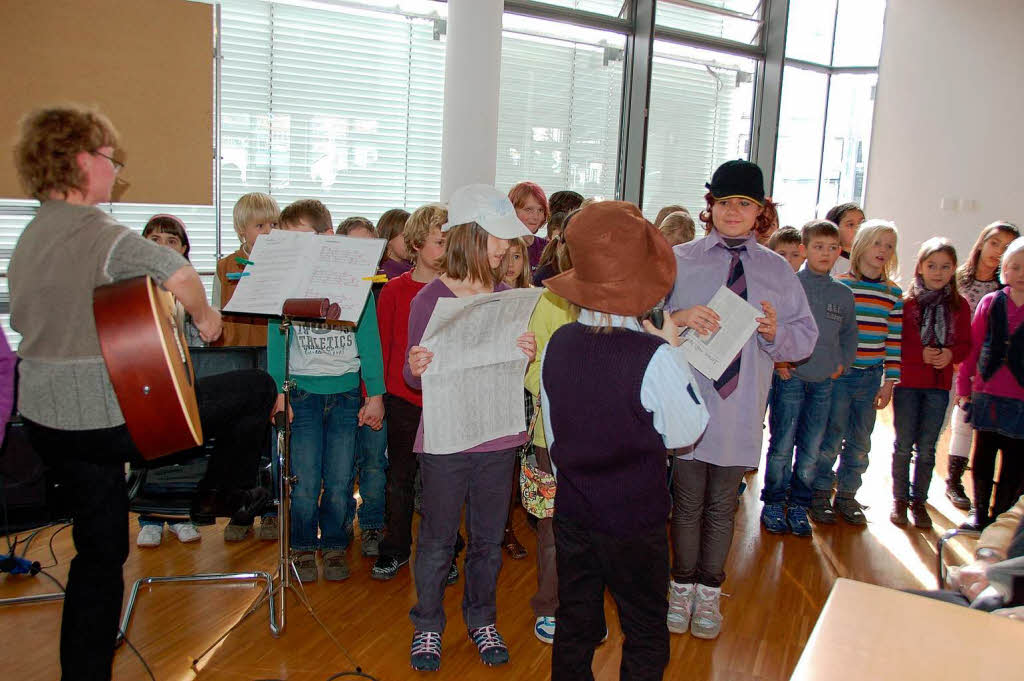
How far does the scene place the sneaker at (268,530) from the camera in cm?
350

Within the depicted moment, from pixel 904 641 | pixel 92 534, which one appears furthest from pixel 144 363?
pixel 904 641

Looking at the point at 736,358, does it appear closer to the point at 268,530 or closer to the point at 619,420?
the point at 619,420

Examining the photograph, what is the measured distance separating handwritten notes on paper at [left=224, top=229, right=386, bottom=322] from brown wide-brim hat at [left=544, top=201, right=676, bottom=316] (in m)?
0.81

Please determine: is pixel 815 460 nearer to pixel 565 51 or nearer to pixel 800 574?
pixel 800 574

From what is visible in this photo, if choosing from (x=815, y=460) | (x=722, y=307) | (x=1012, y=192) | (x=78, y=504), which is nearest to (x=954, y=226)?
(x=1012, y=192)

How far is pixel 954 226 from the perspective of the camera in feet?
25.6

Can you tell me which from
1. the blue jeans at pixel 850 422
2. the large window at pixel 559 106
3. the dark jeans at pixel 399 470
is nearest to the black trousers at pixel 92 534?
the dark jeans at pixel 399 470

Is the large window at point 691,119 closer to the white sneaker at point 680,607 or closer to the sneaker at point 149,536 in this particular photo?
the white sneaker at point 680,607

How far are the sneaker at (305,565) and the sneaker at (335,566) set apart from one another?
0.05 meters

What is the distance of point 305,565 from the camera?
3.12m

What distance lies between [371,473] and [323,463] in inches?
10.1

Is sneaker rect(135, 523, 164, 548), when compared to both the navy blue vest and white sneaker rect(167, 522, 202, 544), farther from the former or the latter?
the navy blue vest

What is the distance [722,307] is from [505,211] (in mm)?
774

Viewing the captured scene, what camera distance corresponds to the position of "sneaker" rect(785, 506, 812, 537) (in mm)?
3812
